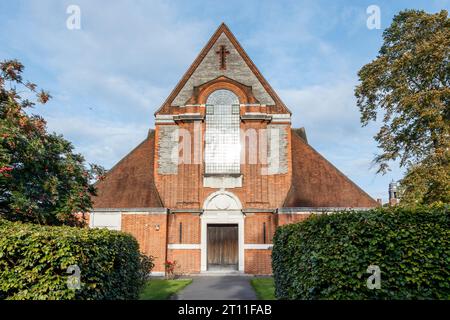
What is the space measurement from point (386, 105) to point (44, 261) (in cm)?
2012

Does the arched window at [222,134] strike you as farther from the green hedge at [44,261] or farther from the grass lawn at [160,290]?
the green hedge at [44,261]

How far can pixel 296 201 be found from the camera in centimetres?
2520

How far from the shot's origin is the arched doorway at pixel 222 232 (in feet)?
82.5

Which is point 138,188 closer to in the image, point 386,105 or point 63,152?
point 63,152

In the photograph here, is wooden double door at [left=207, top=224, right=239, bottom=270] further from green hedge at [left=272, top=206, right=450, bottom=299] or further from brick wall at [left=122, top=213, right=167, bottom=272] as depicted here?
green hedge at [left=272, top=206, right=450, bottom=299]

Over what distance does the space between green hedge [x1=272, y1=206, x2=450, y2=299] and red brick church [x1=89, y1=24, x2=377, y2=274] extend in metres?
15.2

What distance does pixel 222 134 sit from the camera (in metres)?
26.2

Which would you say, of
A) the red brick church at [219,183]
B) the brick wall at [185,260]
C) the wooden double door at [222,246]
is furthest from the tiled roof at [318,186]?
the brick wall at [185,260]

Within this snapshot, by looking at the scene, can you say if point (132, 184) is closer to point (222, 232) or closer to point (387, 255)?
point (222, 232)

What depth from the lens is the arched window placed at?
1020 inches

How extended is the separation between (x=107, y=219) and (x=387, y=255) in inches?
753

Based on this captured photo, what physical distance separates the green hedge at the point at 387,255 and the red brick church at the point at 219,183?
1521 cm

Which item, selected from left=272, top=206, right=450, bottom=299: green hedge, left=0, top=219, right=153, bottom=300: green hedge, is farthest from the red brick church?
left=0, top=219, right=153, bottom=300: green hedge
